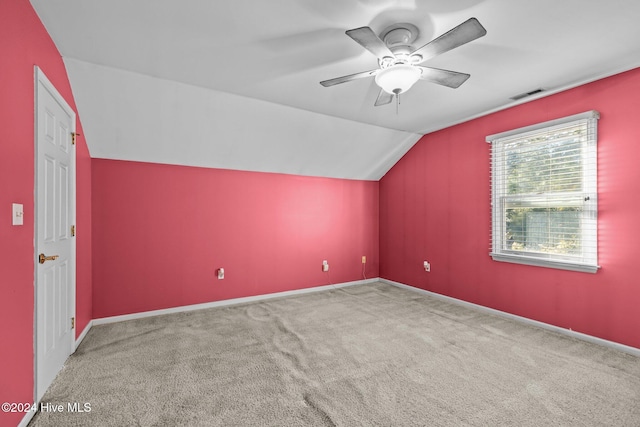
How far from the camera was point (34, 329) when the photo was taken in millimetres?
1779

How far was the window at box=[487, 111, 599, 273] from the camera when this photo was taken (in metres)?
2.81

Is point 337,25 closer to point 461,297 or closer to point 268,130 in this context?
point 268,130

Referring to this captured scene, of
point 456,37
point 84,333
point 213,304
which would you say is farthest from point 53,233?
point 456,37

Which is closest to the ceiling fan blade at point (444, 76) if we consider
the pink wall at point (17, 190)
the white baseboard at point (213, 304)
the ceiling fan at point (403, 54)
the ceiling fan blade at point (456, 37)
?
the ceiling fan at point (403, 54)

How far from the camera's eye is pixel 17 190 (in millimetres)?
1600

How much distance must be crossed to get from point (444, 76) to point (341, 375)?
2.35 metres

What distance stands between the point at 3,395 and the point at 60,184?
1.46 metres

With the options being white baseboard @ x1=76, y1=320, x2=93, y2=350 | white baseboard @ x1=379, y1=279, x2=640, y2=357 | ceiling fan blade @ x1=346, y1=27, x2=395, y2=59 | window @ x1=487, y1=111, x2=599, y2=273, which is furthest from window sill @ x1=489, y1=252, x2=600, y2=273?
white baseboard @ x1=76, y1=320, x2=93, y2=350

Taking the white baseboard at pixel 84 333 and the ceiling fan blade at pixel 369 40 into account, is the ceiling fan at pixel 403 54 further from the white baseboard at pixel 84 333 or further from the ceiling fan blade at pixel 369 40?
the white baseboard at pixel 84 333

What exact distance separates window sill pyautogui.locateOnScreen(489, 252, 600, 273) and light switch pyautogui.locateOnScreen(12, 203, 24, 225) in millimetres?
4262

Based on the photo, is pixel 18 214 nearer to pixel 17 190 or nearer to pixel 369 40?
pixel 17 190

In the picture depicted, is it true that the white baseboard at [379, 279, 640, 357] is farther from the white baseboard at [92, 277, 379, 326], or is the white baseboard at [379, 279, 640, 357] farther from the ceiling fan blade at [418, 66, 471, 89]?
the ceiling fan blade at [418, 66, 471, 89]

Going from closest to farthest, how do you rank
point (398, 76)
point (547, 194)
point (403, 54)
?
point (398, 76) → point (403, 54) → point (547, 194)

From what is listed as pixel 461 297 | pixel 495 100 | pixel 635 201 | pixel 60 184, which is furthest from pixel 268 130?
pixel 635 201
